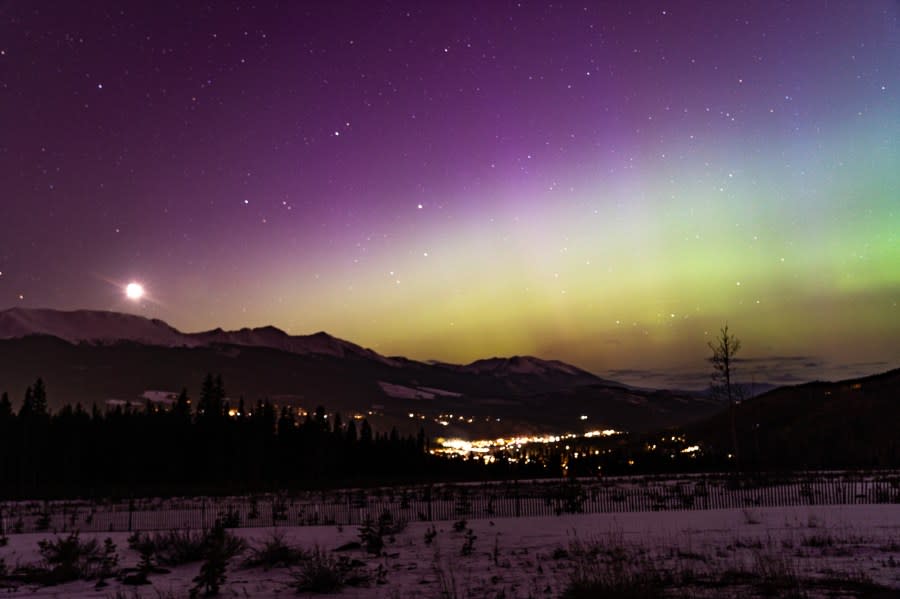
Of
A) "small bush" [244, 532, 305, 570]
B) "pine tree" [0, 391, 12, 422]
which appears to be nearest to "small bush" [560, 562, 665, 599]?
"small bush" [244, 532, 305, 570]

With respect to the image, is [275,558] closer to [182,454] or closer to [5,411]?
[182,454]

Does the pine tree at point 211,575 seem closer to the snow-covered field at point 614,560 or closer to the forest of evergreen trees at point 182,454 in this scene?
the snow-covered field at point 614,560

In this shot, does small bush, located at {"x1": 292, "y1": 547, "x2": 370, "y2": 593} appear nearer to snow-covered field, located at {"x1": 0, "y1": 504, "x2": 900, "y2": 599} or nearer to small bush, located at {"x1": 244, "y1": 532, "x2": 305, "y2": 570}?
snow-covered field, located at {"x1": 0, "y1": 504, "x2": 900, "y2": 599}

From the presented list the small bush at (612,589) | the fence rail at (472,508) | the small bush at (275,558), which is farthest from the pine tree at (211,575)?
the fence rail at (472,508)

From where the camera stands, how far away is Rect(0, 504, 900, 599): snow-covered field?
1266 cm

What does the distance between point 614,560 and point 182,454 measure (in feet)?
256

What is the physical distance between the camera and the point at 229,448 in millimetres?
86125

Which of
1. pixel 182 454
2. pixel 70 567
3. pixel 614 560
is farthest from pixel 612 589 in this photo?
pixel 182 454

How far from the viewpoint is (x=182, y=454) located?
82188 millimetres

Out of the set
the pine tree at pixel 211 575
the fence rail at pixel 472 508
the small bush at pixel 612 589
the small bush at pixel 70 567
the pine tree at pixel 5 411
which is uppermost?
the pine tree at pixel 5 411

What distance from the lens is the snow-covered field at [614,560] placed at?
12.7 m

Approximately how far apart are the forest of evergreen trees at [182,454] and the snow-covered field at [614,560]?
5127cm

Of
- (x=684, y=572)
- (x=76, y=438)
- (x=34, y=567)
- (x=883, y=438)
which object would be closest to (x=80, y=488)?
(x=76, y=438)

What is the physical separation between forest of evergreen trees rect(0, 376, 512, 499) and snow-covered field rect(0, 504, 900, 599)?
A: 168ft
